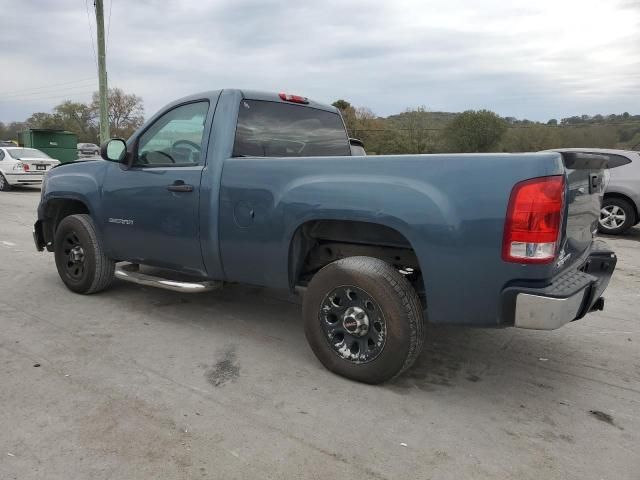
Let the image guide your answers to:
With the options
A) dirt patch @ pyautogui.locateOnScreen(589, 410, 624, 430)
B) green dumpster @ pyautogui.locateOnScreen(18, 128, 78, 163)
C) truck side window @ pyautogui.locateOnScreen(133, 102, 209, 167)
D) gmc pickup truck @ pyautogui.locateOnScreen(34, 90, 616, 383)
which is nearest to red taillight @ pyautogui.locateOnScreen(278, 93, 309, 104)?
gmc pickup truck @ pyautogui.locateOnScreen(34, 90, 616, 383)

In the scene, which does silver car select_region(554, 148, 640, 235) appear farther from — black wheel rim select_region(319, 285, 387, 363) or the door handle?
the door handle

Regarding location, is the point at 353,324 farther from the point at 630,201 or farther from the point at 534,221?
the point at 630,201

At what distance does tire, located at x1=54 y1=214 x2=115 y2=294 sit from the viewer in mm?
4816

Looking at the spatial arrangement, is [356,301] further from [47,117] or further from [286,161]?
[47,117]

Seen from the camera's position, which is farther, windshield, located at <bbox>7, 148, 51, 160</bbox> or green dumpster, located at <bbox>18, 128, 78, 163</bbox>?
green dumpster, located at <bbox>18, 128, 78, 163</bbox>

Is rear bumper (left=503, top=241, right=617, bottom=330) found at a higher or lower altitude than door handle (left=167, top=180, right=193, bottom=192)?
lower

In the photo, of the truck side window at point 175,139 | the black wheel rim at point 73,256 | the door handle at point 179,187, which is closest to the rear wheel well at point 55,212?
the black wheel rim at point 73,256

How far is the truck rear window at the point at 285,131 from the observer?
4016 millimetres

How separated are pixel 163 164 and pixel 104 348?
1507 mm

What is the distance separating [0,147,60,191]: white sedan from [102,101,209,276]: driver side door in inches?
558

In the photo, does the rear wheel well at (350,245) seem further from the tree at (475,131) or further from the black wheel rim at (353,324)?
the tree at (475,131)

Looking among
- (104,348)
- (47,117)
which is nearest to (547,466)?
(104,348)

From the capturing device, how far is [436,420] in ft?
9.53

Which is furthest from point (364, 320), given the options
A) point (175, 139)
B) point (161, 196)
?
point (175, 139)
